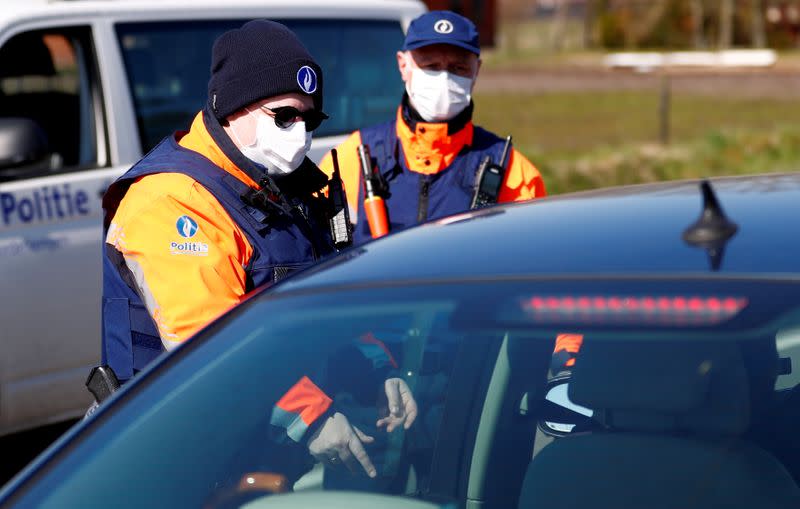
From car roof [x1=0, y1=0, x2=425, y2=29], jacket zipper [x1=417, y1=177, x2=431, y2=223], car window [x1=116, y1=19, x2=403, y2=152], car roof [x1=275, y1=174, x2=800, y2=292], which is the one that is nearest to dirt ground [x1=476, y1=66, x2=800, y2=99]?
car roof [x1=0, y1=0, x2=425, y2=29]

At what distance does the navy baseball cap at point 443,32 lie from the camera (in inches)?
163

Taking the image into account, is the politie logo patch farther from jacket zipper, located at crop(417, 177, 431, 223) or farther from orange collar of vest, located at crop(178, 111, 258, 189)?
jacket zipper, located at crop(417, 177, 431, 223)

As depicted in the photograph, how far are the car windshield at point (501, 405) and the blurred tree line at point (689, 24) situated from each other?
2197 inches

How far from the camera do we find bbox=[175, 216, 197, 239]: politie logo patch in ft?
8.81

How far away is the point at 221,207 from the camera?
9.14 ft

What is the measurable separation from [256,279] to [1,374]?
6.92 feet

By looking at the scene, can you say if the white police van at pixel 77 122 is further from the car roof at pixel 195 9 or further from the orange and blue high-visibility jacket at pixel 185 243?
the orange and blue high-visibility jacket at pixel 185 243

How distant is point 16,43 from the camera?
4742 mm

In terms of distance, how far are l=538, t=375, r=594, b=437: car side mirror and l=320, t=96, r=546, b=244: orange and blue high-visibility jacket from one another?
176cm

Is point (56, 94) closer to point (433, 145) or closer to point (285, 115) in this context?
point (433, 145)

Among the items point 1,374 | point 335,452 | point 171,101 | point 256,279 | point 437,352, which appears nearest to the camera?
point 335,452

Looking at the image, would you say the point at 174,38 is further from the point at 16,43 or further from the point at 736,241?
the point at 736,241

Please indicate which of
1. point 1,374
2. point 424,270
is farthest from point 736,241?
point 1,374

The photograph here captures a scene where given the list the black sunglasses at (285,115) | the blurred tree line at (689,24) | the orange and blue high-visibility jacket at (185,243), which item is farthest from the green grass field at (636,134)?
the blurred tree line at (689,24)
